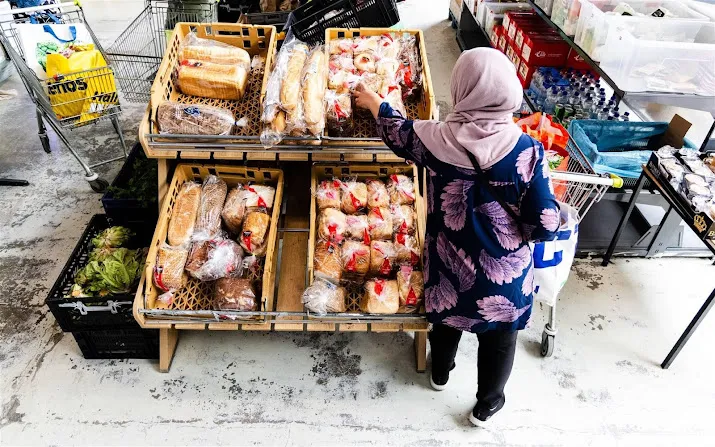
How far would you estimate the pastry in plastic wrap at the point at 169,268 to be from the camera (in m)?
2.45

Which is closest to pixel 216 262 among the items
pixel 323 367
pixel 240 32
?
pixel 323 367

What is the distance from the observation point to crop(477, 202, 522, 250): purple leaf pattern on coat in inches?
73.2

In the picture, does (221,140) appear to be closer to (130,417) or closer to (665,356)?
(130,417)

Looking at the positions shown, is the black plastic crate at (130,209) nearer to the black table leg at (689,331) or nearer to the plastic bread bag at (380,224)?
the plastic bread bag at (380,224)

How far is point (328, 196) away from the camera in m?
2.74

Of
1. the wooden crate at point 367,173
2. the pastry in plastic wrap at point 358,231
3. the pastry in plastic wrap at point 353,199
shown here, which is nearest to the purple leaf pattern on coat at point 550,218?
the wooden crate at point 367,173

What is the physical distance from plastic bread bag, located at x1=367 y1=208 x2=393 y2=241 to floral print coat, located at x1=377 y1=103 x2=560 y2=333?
0.45m

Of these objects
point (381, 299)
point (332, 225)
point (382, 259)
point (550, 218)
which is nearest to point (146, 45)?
point (332, 225)

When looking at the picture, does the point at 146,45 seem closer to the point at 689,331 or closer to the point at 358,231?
the point at 358,231

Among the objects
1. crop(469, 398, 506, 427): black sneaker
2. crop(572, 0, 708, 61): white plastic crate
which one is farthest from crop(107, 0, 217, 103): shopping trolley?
crop(572, 0, 708, 61): white plastic crate

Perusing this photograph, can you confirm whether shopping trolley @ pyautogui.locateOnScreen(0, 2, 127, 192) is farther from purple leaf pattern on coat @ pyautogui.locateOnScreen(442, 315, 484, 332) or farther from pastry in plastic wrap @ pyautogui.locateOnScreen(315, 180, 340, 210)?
purple leaf pattern on coat @ pyautogui.locateOnScreen(442, 315, 484, 332)

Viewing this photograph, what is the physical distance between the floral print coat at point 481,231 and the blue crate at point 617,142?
1595 millimetres

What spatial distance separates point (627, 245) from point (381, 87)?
2167 millimetres

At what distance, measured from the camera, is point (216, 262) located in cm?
250
